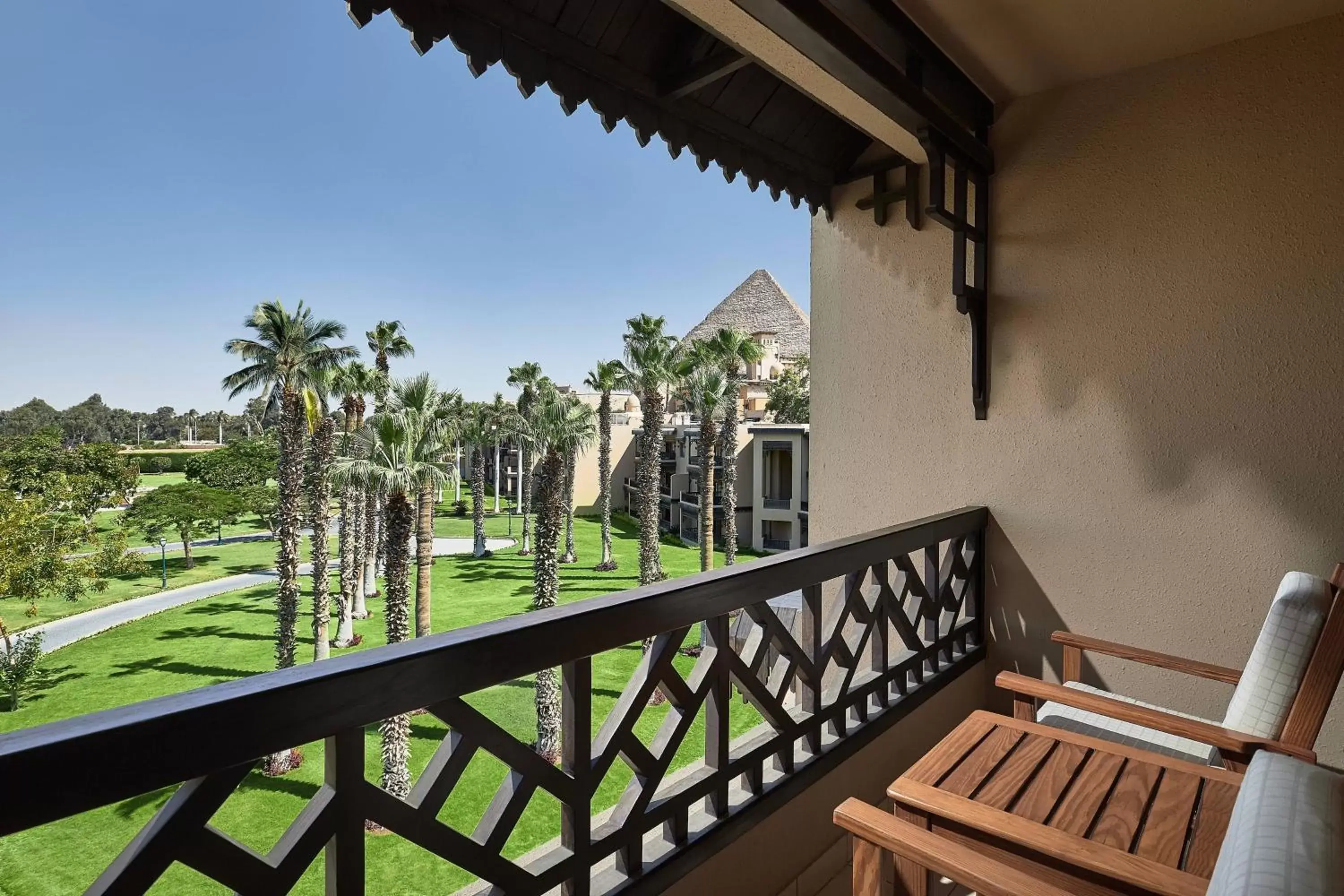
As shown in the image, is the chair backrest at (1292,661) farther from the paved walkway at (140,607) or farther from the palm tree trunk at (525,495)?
the paved walkway at (140,607)

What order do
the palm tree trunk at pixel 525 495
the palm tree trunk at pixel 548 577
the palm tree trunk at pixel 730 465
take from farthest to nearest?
the palm tree trunk at pixel 525 495 → the palm tree trunk at pixel 730 465 → the palm tree trunk at pixel 548 577

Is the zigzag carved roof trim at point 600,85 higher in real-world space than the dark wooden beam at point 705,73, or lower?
lower

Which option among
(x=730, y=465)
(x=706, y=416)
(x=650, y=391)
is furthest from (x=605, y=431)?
(x=650, y=391)

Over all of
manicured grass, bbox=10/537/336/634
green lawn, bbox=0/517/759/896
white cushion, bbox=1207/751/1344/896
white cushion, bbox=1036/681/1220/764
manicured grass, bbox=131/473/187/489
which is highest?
white cushion, bbox=1207/751/1344/896

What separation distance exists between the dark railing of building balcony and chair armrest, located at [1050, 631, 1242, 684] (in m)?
0.49

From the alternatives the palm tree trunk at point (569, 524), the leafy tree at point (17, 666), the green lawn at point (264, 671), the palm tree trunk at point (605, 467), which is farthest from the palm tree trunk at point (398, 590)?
the leafy tree at point (17, 666)

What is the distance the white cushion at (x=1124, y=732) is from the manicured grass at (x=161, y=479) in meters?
39.1

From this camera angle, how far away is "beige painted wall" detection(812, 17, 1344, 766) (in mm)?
2143

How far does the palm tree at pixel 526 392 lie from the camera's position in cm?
2923

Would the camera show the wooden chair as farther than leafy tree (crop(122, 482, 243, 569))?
No

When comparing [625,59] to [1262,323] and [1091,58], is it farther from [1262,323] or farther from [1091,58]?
[1262,323]

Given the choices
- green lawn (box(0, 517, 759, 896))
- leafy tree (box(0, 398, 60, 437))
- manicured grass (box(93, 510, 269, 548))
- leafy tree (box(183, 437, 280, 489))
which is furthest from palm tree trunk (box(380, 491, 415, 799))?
leafy tree (box(0, 398, 60, 437))

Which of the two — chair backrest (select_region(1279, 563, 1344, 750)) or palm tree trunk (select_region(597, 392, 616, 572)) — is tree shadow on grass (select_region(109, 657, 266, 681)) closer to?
palm tree trunk (select_region(597, 392, 616, 572))

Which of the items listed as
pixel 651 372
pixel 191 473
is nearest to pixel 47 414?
pixel 191 473
